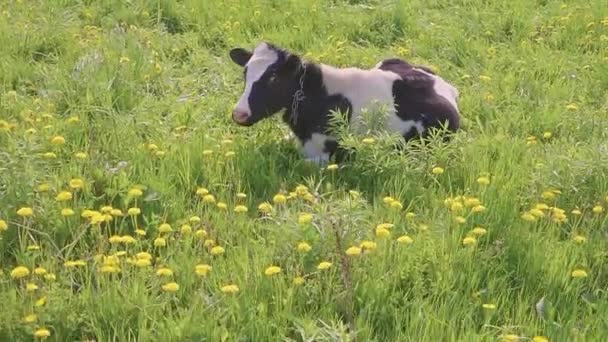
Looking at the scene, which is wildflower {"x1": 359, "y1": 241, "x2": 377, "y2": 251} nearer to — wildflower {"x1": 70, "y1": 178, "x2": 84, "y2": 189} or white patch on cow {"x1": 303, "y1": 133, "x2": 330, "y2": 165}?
wildflower {"x1": 70, "y1": 178, "x2": 84, "y2": 189}

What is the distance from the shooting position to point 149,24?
738cm

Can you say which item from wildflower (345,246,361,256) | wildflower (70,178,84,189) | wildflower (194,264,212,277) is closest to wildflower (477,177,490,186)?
wildflower (345,246,361,256)

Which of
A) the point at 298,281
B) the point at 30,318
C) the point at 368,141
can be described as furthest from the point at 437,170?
the point at 30,318

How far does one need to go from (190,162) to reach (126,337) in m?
1.55

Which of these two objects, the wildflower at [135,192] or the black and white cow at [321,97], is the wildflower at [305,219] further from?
the black and white cow at [321,97]

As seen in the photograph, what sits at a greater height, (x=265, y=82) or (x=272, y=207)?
(x=265, y=82)

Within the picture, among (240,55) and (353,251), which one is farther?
(240,55)

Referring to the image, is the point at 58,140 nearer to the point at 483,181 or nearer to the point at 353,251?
the point at 353,251

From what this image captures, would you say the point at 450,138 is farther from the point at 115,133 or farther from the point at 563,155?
the point at 115,133

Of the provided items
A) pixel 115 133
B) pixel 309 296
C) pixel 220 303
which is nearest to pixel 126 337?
pixel 220 303

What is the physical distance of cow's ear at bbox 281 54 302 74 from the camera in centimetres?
475

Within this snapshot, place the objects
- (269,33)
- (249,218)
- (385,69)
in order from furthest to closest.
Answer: (269,33)
(385,69)
(249,218)

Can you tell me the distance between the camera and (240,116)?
4.71 meters

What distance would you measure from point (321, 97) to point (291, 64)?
0.28m
